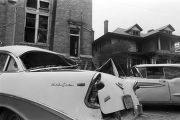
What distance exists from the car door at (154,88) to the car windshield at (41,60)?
3930 millimetres

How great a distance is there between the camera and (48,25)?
1616 centimetres

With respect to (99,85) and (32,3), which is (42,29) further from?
(99,85)

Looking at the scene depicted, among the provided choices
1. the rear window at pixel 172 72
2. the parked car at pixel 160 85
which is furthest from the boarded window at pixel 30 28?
the rear window at pixel 172 72

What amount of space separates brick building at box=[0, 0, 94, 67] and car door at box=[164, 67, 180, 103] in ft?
23.3

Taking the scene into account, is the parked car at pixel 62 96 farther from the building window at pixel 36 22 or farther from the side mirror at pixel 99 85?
the building window at pixel 36 22

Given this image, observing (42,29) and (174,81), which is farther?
(42,29)

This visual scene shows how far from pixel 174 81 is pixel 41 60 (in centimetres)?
516

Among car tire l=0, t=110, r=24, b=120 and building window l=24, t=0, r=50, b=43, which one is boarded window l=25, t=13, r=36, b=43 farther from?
car tire l=0, t=110, r=24, b=120

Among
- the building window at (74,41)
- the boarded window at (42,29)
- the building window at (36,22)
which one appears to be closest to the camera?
the building window at (36,22)

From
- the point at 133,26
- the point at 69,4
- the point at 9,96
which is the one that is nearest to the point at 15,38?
the point at 69,4

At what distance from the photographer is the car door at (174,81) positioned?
7414 millimetres

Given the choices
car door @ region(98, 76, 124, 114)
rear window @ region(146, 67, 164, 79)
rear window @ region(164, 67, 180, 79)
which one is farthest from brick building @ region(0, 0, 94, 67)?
car door @ region(98, 76, 124, 114)

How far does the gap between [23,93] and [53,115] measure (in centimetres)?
55

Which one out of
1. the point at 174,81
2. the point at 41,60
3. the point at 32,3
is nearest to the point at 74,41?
the point at 32,3
